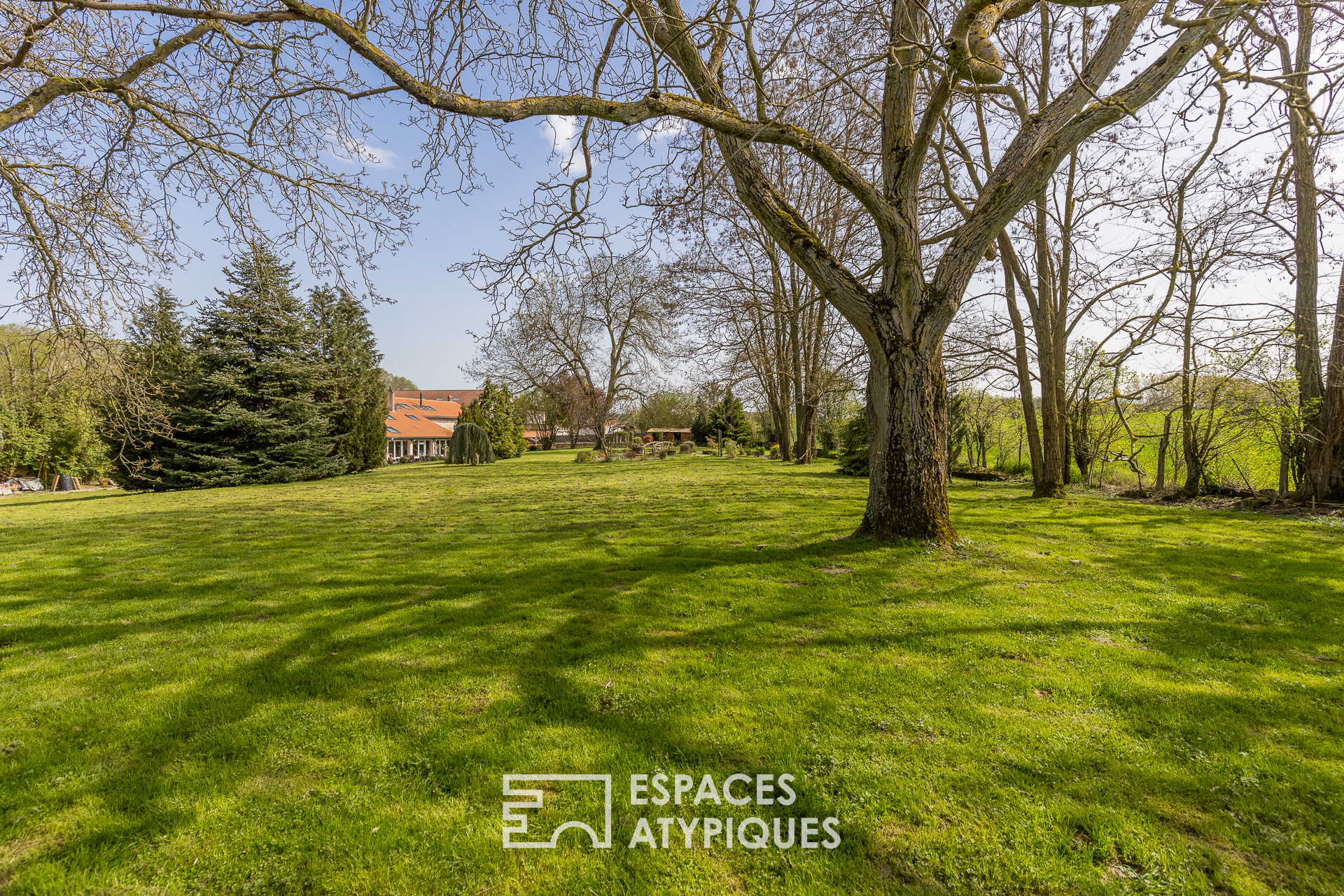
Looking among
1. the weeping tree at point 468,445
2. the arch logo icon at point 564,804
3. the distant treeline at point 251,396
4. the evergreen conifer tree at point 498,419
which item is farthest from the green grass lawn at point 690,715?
the evergreen conifer tree at point 498,419

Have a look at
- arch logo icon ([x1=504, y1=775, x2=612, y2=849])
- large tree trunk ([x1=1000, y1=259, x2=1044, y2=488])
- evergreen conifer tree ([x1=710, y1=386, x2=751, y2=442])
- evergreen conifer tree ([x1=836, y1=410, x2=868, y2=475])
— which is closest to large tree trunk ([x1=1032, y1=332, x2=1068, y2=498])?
large tree trunk ([x1=1000, y1=259, x2=1044, y2=488])

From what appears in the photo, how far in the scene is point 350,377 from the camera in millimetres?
21328

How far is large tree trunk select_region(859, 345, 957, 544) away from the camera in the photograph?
5.70 metres

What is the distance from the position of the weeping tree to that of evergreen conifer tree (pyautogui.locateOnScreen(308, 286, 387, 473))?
17.4ft

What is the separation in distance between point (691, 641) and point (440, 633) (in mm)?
1965

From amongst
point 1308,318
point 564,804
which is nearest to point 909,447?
point 564,804

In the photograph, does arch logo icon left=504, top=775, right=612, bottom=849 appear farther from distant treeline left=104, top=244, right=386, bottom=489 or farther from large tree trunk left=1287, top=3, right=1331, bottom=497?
distant treeline left=104, top=244, right=386, bottom=489

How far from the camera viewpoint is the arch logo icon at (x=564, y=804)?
1.99m

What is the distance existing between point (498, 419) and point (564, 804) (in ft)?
116

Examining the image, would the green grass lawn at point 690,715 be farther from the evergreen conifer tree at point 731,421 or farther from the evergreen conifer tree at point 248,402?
the evergreen conifer tree at point 731,421

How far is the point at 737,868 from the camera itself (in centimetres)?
186

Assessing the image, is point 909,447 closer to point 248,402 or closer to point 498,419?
point 248,402

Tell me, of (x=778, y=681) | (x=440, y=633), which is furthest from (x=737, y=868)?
(x=440, y=633)

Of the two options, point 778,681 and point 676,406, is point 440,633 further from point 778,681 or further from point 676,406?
point 676,406
